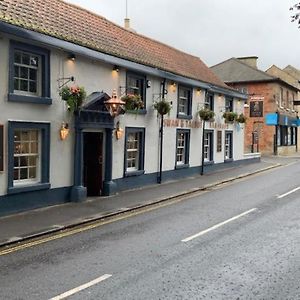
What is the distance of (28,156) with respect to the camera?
13898 millimetres

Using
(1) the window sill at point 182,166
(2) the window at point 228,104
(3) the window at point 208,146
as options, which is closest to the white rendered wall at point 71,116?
(1) the window sill at point 182,166

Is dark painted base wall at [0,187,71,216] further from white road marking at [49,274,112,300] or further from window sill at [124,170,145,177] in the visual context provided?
white road marking at [49,274,112,300]

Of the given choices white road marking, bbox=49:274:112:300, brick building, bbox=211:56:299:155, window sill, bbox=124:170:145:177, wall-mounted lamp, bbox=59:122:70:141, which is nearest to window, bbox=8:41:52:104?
wall-mounted lamp, bbox=59:122:70:141

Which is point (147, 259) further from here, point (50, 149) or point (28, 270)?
Answer: point (50, 149)

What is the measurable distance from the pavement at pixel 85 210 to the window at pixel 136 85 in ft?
12.8

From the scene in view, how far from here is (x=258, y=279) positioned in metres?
7.25

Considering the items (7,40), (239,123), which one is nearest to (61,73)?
(7,40)

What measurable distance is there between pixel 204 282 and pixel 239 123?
2446 cm

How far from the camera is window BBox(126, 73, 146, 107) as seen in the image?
18547mm

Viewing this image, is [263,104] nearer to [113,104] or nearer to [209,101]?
[209,101]

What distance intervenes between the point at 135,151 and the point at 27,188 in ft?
22.1

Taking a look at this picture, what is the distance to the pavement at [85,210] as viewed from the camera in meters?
11.0

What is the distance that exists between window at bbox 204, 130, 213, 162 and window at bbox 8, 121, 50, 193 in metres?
13.5

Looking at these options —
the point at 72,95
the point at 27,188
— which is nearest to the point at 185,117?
the point at 72,95
